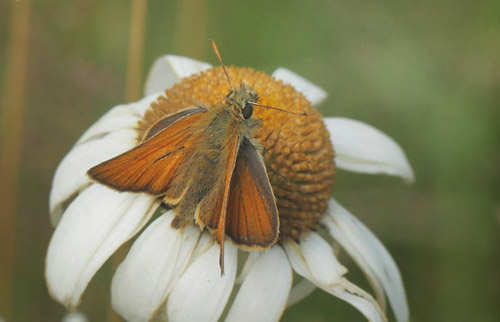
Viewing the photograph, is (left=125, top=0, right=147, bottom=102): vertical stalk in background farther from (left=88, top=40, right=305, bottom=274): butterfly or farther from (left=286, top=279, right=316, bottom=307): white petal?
(left=286, top=279, right=316, bottom=307): white petal

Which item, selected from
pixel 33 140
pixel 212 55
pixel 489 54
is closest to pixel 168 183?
pixel 33 140

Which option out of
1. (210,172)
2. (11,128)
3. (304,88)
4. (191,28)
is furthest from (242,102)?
(191,28)

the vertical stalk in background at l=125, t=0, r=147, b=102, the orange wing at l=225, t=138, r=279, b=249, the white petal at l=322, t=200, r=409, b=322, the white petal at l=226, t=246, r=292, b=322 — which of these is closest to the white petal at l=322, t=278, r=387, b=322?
the white petal at l=226, t=246, r=292, b=322

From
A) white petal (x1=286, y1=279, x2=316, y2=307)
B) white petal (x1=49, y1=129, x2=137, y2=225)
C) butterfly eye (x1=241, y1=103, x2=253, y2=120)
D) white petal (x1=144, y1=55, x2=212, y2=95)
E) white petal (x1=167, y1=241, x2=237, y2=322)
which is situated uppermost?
butterfly eye (x1=241, y1=103, x2=253, y2=120)

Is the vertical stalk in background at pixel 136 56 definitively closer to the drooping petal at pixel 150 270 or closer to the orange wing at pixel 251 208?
the drooping petal at pixel 150 270

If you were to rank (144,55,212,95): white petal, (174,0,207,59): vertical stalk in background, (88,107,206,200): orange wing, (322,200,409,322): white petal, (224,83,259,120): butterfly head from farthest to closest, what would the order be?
1. (174,0,207,59): vertical stalk in background
2. (144,55,212,95): white petal
3. (322,200,409,322): white petal
4. (224,83,259,120): butterfly head
5. (88,107,206,200): orange wing

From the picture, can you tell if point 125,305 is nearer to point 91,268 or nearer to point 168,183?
point 91,268

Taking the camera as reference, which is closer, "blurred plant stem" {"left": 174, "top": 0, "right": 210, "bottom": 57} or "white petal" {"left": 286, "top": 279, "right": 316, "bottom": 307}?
"white petal" {"left": 286, "top": 279, "right": 316, "bottom": 307}
